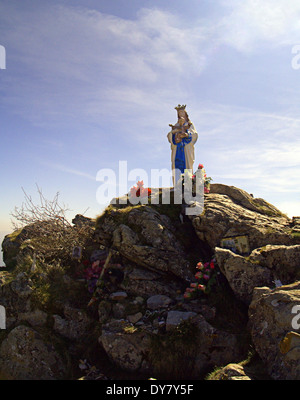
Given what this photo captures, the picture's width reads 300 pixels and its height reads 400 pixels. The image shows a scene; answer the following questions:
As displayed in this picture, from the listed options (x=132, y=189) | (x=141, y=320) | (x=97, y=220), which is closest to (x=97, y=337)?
(x=141, y=320)

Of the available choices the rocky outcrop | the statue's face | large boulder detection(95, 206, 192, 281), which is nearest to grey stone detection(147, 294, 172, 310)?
large boulder detection(95, 206, 192, 281)

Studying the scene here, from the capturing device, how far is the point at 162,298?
9.77 metres

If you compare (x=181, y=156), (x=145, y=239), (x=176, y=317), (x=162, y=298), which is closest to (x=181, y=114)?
(x=181, y=156)

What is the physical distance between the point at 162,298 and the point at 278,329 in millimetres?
3978

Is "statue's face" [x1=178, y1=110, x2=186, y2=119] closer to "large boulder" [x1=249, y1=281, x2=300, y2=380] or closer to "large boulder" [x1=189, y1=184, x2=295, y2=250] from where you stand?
"large boulder" [x1=189, y1=184, x2=295, y2=250]

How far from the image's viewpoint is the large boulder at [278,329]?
20.0 ft

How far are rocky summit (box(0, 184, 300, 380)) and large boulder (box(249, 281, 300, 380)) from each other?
0.02m

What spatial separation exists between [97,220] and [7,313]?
478 centimetres

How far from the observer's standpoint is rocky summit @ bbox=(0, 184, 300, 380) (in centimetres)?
762

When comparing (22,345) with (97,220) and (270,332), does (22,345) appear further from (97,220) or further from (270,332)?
(270,332)

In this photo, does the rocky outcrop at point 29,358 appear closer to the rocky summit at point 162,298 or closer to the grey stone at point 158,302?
the rocky summit at point 162,298

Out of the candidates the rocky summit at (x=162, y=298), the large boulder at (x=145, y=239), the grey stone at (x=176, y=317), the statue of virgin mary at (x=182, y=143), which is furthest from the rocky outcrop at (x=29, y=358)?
the statue of virgin mary at (x=182, y=143)

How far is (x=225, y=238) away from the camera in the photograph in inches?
427

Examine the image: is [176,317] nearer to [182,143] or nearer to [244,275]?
[244,275]
